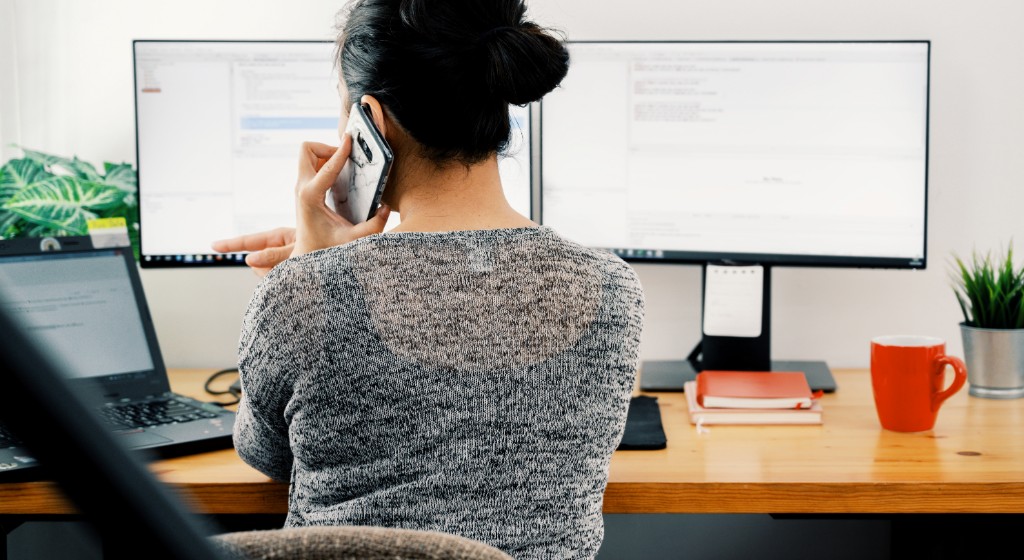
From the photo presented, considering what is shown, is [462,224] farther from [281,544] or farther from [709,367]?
[709,367]

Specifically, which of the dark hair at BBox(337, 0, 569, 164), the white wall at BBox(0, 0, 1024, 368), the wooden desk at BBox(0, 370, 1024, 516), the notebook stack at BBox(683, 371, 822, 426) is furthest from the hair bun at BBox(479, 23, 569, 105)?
the white wall at BBox(0, 0, 1024, 368)

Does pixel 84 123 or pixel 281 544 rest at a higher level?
pixel 84 123

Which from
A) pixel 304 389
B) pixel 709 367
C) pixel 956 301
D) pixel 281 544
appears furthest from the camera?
pixel 956 301

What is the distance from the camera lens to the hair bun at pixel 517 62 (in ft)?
2.81

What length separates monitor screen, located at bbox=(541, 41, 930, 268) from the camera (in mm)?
1367

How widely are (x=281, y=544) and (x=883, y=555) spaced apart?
1474 mm

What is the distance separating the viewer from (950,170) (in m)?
1.52

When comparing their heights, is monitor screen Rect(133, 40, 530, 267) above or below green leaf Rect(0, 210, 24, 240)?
above

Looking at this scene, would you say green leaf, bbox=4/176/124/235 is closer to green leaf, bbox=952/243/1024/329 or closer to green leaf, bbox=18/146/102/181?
green leaf, bbox=18/146/102/181

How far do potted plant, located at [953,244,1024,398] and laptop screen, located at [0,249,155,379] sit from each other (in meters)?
1.21

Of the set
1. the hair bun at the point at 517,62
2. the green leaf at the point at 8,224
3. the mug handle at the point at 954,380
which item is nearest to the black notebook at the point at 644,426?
the mug handle at the point at 954,380

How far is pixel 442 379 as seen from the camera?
77 centimetres

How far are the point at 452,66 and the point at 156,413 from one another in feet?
2.20

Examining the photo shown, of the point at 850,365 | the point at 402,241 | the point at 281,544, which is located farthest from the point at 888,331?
the point at 281,544
